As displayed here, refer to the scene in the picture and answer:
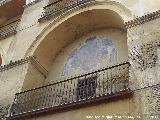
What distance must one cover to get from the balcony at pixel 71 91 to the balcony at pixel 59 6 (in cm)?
290

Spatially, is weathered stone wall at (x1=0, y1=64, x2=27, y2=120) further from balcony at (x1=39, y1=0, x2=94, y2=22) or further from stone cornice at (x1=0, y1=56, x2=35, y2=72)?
balcony at (x1=39, y1=0, x2=94, y2=22)

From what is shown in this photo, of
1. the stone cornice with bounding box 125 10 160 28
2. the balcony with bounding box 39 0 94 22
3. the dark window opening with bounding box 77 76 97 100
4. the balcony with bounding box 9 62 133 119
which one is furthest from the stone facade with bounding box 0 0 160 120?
the dark window opening with bounding box 77 76 97 100

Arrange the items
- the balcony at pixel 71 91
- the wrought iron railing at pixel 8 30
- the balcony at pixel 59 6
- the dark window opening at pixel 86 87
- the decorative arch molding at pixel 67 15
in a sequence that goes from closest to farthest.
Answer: the balcony at pixel 71 91, the dark window opening at pixel 86 87, the decorative arch molding at pixel 67 15, the balcony at pixel 59 6, the wrought iron railing at pixel 8 30

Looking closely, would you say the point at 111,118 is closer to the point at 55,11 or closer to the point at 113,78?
the point at 113,78

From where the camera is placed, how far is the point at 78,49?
11305 millimetres

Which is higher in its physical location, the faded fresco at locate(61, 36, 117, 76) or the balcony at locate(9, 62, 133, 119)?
the faded fresco at locate(61, 36, 117, 76)

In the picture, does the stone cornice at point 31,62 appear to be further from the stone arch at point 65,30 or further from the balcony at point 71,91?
the balcony at point 71,91

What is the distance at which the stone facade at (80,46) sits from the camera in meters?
8.11

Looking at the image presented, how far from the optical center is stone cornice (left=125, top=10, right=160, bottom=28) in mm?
8805

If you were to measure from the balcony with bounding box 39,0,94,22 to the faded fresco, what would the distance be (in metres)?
1.32

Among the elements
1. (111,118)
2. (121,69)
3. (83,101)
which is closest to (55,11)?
(121,69)

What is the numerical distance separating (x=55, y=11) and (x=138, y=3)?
353 cm

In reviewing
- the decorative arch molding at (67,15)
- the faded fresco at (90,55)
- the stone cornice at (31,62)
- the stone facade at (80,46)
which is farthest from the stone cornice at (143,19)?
the stone cornice at (31,62)

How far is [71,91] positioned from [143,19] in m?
3.11
